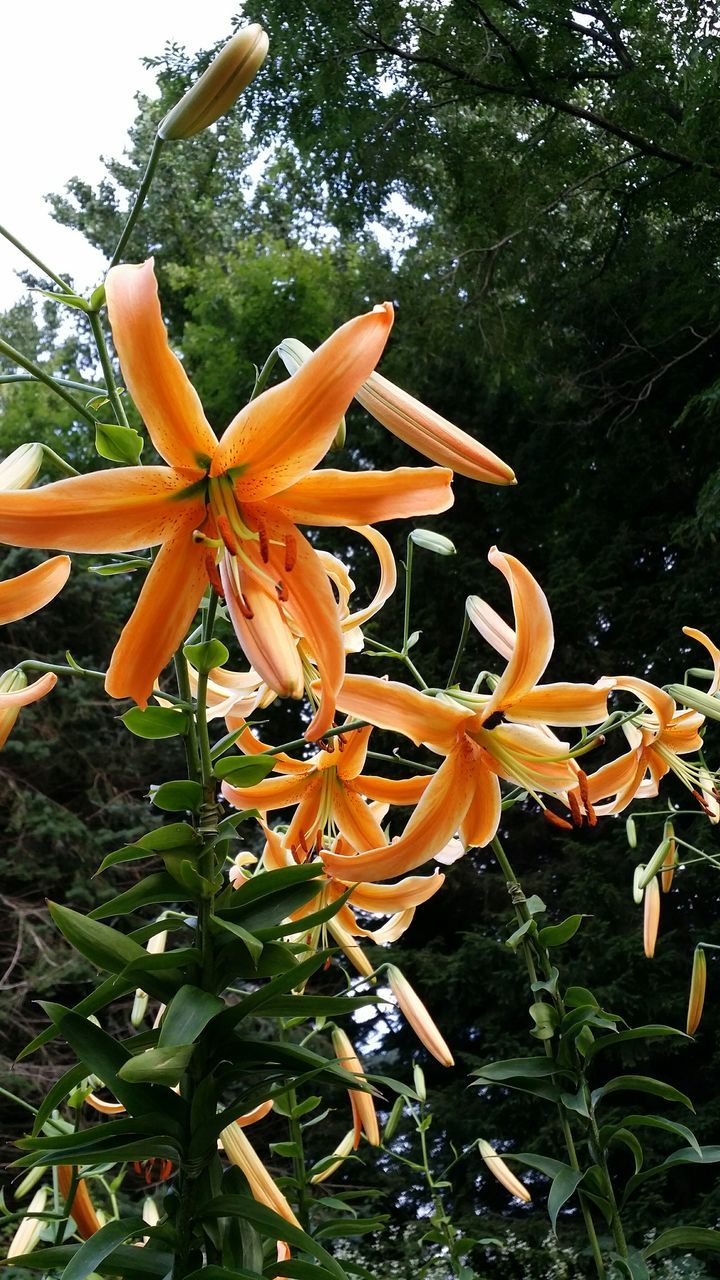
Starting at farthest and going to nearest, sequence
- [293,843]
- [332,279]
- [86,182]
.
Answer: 1. [86,182]
2. [332,279]
3. [293,843]

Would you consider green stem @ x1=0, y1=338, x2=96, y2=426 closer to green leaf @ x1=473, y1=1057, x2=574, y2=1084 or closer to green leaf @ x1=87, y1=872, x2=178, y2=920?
green leaf @ x1=87, y1=872, x2=178, y2=920

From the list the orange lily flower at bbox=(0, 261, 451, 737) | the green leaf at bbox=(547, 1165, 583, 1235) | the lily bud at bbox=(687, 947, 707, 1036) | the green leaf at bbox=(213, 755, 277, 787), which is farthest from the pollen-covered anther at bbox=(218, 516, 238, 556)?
the lily bud at bbox=(687, 947, 707, 1036)

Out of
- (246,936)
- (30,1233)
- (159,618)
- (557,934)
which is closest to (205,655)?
(159,618)

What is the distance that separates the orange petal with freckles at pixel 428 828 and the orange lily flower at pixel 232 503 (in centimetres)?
11

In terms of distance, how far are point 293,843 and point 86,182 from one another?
9028mm

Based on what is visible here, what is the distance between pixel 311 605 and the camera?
54 cm

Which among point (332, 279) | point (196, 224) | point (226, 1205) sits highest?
point (196, 224)

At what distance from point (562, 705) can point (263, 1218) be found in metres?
0.34

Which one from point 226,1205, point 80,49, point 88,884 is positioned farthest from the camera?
point 80,49

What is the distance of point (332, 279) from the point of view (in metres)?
4.86

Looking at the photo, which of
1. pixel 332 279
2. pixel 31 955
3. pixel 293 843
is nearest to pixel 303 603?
pixel 293 843

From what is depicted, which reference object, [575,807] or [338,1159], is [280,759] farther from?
[338,1159]

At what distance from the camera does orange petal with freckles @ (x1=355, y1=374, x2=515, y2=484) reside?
53 cm

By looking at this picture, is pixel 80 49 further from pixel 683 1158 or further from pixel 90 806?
pixel 683 1158
